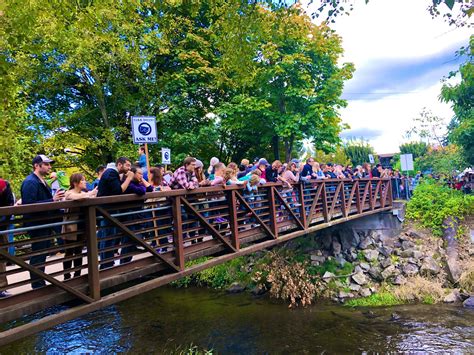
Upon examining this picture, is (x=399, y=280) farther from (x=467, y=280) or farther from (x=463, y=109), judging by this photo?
(x=463, y=109)

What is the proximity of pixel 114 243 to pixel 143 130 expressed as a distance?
242 centimetres

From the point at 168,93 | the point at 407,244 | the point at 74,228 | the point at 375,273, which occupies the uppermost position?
the point at 168,93

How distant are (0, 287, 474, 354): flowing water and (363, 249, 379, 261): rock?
2.67m

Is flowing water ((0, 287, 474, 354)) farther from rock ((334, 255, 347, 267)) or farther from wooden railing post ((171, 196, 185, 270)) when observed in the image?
wooden railing post ((171, 196, 185, 270))

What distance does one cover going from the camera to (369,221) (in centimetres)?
1439

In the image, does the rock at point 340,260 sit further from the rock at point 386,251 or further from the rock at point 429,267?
the rock at point 429,267

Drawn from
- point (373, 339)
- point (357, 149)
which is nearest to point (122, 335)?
point (373, 339)

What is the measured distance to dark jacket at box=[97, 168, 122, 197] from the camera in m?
4.37

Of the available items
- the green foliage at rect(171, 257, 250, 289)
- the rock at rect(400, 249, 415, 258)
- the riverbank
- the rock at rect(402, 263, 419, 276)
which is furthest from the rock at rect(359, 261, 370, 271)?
the green foliage at rect(171, 257, 250, 289)

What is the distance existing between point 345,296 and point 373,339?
301 centimetres

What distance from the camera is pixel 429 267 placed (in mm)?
12086

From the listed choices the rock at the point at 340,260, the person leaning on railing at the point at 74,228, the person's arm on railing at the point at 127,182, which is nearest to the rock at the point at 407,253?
the rock at the point at 340,260

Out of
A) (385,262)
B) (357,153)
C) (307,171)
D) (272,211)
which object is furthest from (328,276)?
(357,153)

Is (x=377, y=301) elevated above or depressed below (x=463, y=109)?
below
